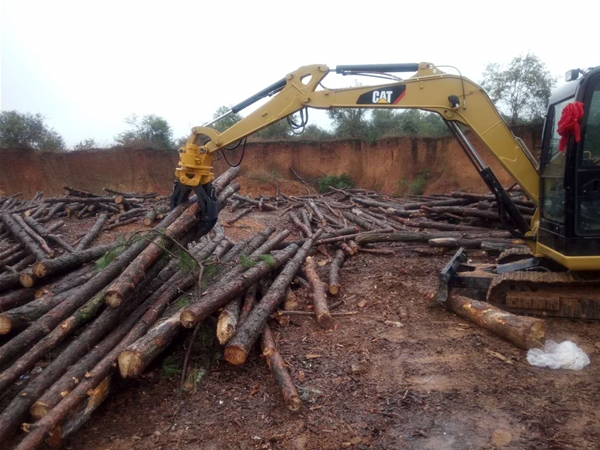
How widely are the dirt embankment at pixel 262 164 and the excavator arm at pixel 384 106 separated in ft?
52.8

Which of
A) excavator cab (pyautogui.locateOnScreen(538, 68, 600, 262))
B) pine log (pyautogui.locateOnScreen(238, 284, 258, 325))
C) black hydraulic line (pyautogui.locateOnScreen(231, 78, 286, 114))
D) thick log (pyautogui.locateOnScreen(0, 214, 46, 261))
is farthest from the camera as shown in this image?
thick log (pyautogui.locateOnScreen(0, 214, 46, 261))

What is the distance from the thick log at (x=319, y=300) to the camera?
529cm

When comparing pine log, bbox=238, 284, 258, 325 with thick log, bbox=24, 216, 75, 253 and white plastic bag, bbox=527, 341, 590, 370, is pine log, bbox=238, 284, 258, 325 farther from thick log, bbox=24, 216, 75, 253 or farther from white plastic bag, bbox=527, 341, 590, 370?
thick log, bbox=24, 216, 75, 253

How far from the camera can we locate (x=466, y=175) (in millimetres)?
20547

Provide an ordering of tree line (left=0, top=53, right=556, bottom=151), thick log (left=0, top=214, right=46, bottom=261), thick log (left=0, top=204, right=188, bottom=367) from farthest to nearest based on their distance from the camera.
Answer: tree line (left=0, top=53, right=556, bottom=151), thick log (left=0, top=214, right=46, bottom=261), thick log (left=0, top=204, right=188, bottom=367)

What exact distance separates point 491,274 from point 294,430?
361 centimetres

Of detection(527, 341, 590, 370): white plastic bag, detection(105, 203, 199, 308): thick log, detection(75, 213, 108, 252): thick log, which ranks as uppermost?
detection(105, 203, 199, 308): thick log

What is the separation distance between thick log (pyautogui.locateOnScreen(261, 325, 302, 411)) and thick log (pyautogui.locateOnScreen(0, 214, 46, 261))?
616cm

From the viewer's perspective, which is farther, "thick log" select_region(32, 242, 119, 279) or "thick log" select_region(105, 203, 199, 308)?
"thick log" select_region(32, 242, 119, 279)

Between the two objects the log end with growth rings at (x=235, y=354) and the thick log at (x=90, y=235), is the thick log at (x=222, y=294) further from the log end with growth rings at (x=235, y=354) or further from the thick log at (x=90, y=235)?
the thick log at (x=90, y=235)

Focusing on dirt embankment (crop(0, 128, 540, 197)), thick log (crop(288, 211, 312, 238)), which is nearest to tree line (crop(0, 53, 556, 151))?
dirt embankment (crop(0, 128, 540, 197))

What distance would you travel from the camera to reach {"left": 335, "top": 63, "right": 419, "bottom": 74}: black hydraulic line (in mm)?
5617

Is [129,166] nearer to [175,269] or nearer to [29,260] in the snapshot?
[29,260]

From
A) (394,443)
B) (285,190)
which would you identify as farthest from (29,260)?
(285,190)
